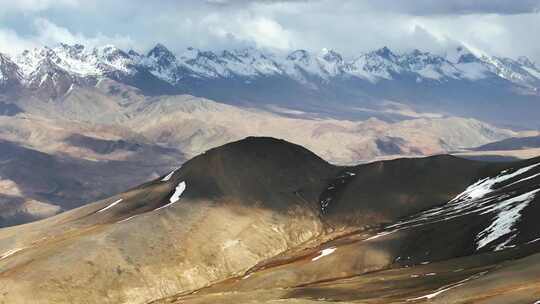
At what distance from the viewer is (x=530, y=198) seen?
614ft

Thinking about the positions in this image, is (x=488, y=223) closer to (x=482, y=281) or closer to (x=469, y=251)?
(x=469, y=251)

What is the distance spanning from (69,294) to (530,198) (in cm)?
11813

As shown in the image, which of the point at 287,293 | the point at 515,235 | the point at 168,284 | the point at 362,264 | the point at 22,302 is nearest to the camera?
the point at 287,293

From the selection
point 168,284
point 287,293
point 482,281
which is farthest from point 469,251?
point 168,284

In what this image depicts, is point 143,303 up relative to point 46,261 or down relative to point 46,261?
down

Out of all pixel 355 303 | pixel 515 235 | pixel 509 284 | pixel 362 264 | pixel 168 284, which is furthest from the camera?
pixel 168 284

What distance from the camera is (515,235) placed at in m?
164

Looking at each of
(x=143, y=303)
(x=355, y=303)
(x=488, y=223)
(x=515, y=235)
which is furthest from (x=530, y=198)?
(x=143, y=303)

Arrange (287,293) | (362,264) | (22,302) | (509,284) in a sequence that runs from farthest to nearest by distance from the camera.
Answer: (362,264), (22,302), (287,293), (509,284)

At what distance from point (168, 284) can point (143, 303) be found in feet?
36.0

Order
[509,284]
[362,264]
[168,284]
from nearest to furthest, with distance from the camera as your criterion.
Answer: [509,284], [362,264], [168,284]

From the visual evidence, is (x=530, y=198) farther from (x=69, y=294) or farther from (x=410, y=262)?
(x=69, y=294)

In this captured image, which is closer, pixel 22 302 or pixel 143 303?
pixel 22 302

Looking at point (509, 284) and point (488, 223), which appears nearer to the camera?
point (509, 284)
